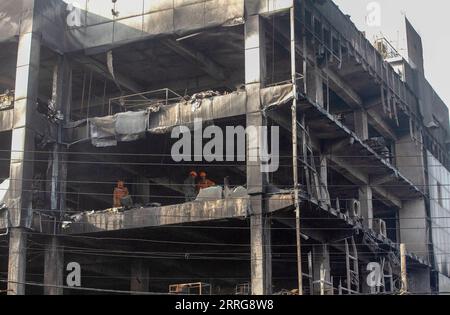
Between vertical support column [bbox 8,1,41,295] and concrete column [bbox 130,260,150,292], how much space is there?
265 inches

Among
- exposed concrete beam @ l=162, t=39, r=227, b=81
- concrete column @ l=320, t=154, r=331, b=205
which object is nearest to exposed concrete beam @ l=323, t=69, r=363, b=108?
concrete column @ l=320, t=154, r=331, b=205

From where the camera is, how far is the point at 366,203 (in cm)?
3994

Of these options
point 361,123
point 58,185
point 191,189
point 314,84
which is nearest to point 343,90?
point 361,123

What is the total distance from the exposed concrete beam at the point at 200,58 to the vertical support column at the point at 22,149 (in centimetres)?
595

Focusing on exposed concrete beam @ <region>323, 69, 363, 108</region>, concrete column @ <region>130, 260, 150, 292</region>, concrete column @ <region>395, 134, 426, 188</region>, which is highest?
exposed concrete beam @ <region>323, 69, 363, 108</region>

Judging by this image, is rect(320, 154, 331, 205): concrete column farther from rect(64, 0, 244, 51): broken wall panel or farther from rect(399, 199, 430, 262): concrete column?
rect(399, 199, 430, 262): concrete column

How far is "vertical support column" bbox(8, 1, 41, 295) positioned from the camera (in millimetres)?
30453

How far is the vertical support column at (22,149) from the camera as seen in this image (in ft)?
99.9

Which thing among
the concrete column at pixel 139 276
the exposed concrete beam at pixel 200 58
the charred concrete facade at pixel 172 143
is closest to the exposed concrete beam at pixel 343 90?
the charred concrete facade at pixel 172 143

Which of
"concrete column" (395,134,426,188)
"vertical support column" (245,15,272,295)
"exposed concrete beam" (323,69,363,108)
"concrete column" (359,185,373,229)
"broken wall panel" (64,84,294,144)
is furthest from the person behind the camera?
"concrete column" (395,134,426,188)

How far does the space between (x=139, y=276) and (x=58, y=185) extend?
628cm

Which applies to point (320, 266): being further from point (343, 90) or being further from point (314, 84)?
point (343, 90)

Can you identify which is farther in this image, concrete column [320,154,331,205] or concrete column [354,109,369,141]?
concrete column [354,109,369,141]
